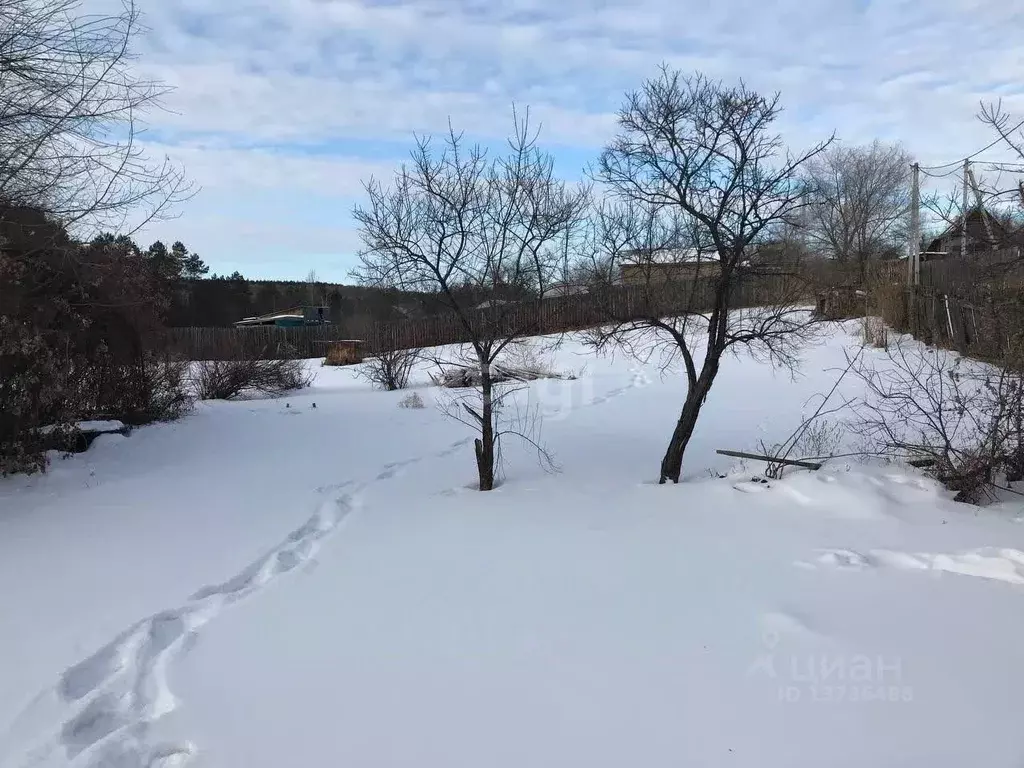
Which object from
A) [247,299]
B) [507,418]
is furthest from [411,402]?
[247,299]

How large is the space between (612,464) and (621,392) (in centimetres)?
710

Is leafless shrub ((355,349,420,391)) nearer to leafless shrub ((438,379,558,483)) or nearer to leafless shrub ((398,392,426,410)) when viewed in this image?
leafless shrub ((438,379,558,483))

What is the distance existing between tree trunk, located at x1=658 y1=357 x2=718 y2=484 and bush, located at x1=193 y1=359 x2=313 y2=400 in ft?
34.9

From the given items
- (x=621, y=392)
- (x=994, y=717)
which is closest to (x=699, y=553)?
(x=994, y=717)

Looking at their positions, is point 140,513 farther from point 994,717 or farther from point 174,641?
point 994,717

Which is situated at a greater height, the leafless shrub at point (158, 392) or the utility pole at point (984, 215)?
the utility pole at point (984, 215)

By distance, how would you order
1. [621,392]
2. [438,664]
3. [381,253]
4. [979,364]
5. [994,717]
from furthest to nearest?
[621,392]
[979,364]
[381,253]
[438,664]
[994,717]

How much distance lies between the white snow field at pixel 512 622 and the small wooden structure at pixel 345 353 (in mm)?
15379

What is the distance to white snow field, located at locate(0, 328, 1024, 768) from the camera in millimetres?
2809

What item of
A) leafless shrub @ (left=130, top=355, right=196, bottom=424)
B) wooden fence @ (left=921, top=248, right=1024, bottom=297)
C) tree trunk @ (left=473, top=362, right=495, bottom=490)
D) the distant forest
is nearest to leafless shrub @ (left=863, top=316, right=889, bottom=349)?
wooden fence @ (left=921, top=248, right=1024, bottom=297)

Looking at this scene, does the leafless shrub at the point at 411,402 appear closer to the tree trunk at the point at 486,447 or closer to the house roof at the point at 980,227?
the tree trunk at the point at 486,447

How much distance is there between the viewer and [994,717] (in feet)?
9.19

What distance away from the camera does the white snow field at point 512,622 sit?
111 inches

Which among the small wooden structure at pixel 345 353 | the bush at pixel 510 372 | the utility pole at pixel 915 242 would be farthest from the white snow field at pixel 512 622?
the small wooden structure at pixel 345 353
